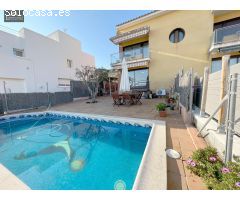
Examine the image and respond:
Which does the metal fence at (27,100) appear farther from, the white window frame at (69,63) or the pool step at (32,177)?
the pool step at (32,177)

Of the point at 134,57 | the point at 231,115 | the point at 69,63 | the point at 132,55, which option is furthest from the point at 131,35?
the point at 231,115

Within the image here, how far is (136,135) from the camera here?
6.27 m

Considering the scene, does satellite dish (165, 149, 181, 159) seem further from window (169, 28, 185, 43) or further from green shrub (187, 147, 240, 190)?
window (169, 28, 185, 43)

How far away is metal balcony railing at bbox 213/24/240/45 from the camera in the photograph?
11.3 metres

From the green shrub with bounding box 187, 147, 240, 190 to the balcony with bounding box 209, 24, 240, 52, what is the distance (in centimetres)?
1372

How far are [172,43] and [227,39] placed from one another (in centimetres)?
531

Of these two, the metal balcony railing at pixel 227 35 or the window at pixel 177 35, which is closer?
the metal balcony railing at pixel 227 35

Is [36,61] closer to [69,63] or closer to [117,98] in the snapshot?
[69,63]

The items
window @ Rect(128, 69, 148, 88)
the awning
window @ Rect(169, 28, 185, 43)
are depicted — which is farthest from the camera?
window @ Rect(128, 69, 148, 88)

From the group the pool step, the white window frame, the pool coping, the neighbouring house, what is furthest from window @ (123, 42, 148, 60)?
the pool step

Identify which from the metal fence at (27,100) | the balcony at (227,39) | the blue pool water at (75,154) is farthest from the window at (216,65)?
the metal fence at (27,100)

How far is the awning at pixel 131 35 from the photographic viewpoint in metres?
15.9
